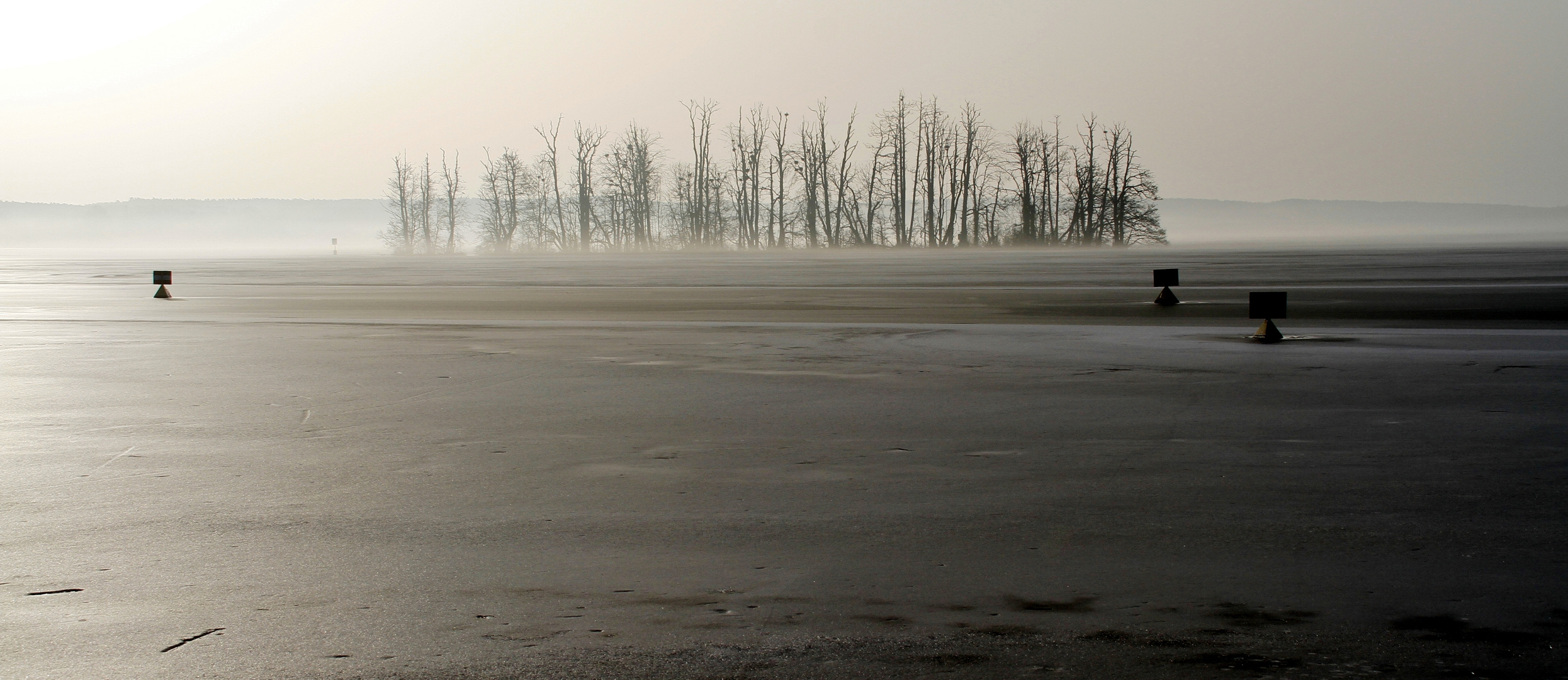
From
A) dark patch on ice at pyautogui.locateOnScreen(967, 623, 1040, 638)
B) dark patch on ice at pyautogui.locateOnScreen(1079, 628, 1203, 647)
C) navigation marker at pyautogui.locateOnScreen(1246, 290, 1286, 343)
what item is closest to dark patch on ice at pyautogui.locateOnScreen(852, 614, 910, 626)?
dark patch on ice at pyautogui.locateOnScreen(967, 623, 1040, 638)

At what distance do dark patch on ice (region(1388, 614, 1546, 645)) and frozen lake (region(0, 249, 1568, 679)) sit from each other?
15mm

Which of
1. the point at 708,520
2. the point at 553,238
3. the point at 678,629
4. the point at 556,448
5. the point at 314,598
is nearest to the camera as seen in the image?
the point at 678,629

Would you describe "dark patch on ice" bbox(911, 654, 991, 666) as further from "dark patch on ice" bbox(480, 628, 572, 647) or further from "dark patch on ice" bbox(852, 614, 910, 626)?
"dark patch on ice" bbox(480, 628, 572, 647)

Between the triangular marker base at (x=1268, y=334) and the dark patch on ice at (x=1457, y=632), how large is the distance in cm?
888

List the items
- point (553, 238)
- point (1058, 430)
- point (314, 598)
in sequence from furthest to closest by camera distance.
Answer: point (553, 238) < point (1058, 430) < point (314, 598)

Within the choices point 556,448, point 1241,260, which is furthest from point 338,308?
point 1241,260

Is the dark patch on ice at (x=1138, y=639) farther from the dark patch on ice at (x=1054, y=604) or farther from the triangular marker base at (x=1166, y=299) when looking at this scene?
the triangular marker base at (x=1166, y=299)

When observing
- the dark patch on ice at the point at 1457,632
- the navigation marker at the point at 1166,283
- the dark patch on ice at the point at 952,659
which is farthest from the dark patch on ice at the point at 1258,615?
the navigation marker at the point at 1166,283

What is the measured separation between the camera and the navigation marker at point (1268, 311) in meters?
11.9

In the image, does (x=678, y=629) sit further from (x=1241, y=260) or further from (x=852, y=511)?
(x=1241, y=260)

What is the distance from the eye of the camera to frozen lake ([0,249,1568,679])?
328 cm

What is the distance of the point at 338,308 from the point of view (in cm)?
1922

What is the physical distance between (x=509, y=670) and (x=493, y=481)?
8.15ft

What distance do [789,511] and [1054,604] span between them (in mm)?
1488
